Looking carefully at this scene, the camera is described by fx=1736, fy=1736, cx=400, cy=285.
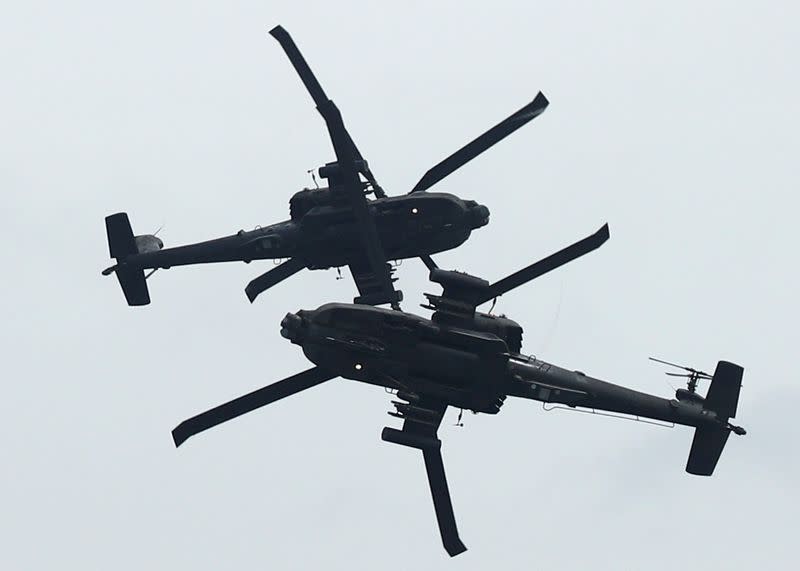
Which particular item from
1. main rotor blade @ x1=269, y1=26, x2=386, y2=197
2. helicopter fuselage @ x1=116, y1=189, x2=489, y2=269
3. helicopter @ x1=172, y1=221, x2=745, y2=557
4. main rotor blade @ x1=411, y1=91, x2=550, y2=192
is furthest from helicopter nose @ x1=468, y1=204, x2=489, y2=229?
helicopter @ x1=172, y1=221, x2=745, y2=557

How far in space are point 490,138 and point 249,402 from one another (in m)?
14.1

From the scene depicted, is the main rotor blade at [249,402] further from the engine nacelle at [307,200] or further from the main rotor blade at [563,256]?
the engine nacelle at [307,200]

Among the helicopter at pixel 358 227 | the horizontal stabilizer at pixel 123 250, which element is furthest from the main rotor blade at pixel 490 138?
the horizontal stabilizer at pixel 123 250

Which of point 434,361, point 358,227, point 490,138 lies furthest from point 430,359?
point 490,138

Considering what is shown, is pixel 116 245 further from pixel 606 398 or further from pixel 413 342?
pixel 606 398

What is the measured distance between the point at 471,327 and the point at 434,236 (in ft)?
23.9

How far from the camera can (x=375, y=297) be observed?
6494cm

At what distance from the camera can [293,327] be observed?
5944cm

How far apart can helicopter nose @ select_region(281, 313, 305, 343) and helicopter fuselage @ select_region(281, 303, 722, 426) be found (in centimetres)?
3

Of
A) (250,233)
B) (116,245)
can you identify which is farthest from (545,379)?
(116,245)

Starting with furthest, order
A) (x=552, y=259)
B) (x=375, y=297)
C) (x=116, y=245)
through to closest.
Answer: (x=116, y=245) < (x=375, y=297) < (x=552, y=259)

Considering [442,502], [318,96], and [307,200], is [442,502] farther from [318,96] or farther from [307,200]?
[318,96]

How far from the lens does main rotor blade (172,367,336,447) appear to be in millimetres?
59719

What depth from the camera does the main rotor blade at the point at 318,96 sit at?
62.6 meters
